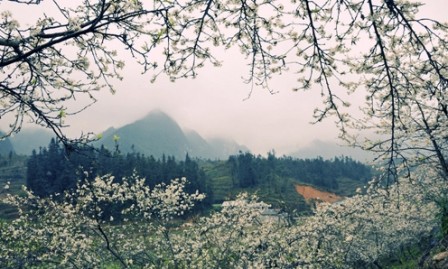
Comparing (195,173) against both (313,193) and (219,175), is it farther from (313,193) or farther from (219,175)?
(219,175)

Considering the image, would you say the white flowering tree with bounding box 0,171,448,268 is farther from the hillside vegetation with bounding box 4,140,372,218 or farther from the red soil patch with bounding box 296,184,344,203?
the red soil patch with bounding box 296,184,344,203

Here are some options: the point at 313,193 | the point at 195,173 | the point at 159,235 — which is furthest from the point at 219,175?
the point at 159,235

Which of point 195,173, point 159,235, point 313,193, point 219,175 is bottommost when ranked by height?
point 313,193

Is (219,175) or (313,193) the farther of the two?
(219,175)

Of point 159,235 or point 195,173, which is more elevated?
point 159,235

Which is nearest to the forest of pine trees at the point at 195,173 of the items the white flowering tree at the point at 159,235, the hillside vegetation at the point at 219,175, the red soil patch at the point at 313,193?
the hillside vegetation at the point at 219,175

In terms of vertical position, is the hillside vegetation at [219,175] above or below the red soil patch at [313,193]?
above

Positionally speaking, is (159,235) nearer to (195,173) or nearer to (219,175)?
(195,173)

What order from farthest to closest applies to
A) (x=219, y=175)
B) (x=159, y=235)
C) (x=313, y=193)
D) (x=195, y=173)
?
(x=219, y=175) < (x=313, y=193) < (x=195, y=173) < (x=159, y=235)

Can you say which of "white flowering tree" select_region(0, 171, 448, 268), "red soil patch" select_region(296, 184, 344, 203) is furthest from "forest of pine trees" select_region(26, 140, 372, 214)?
"white flowering tree" select_region(0, 171, 448, 268)

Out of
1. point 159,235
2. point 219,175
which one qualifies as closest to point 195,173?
point 219,175

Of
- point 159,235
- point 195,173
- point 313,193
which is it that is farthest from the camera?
point 313,193

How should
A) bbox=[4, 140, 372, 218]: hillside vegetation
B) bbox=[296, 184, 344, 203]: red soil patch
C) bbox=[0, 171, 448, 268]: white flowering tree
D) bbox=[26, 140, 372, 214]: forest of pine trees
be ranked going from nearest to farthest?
bbox=[0, 171, 448, 268]: white flowering tree < bbox=[26, 140, 372, 214]: forest of pine trees < bbox=[4, 140, 372, 218]: hillside vegetation < bbox=[296, 184, 344, 203]: red soil patch

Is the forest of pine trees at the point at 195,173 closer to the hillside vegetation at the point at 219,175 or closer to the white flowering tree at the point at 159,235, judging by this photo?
the hillside vegetation at the point at 219,175
